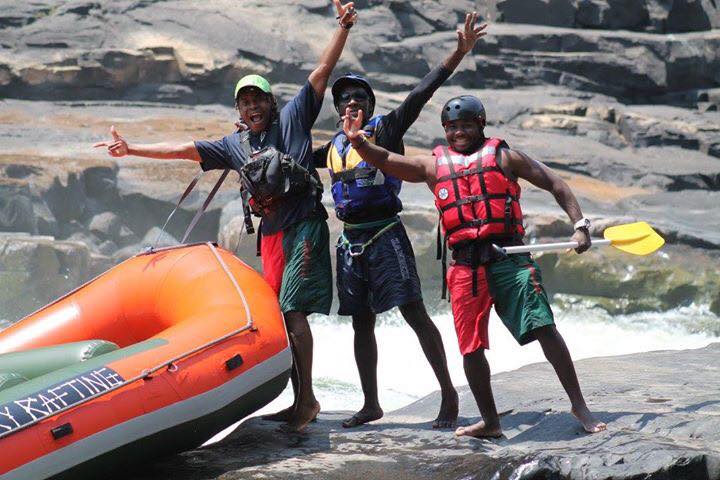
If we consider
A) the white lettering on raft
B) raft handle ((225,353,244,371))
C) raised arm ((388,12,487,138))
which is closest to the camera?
the white lettering on raft

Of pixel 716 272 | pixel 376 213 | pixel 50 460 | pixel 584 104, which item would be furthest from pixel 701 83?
pixel 50 460

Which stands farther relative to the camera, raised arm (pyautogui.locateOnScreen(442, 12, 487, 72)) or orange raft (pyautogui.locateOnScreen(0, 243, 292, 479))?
raised arm (pyautogui.locateOnScreen(442, 12, 487, 72))

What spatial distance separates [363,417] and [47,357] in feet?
4.54

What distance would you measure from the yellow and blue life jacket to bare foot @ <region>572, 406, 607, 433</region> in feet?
3.72

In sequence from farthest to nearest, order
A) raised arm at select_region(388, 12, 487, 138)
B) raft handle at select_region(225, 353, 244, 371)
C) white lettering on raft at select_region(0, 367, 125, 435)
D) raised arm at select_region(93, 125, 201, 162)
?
raised arm at select_region(93, 125, 201, 162), raised arm at select_region(388, 12, 487, 138), raft handle at select_region(225, 353, 244, 371), white lettering on raft at select_region(0, 367, 125, 435)

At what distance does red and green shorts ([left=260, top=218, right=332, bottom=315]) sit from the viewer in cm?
462

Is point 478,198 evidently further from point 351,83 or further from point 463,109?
point 351,83

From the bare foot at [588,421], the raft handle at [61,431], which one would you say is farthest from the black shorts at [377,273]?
the raft handle at [61,431]

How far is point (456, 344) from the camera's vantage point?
375 inches

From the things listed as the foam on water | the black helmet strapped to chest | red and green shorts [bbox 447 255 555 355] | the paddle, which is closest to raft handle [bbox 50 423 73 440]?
the black helmet strapped to chest

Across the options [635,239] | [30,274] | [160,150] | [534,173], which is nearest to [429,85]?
[534,173]

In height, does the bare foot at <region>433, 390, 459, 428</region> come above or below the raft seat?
below

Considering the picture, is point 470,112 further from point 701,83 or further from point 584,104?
point 701,83

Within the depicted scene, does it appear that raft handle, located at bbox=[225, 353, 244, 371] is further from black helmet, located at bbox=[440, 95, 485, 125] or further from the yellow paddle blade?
the yellow paddle blade
